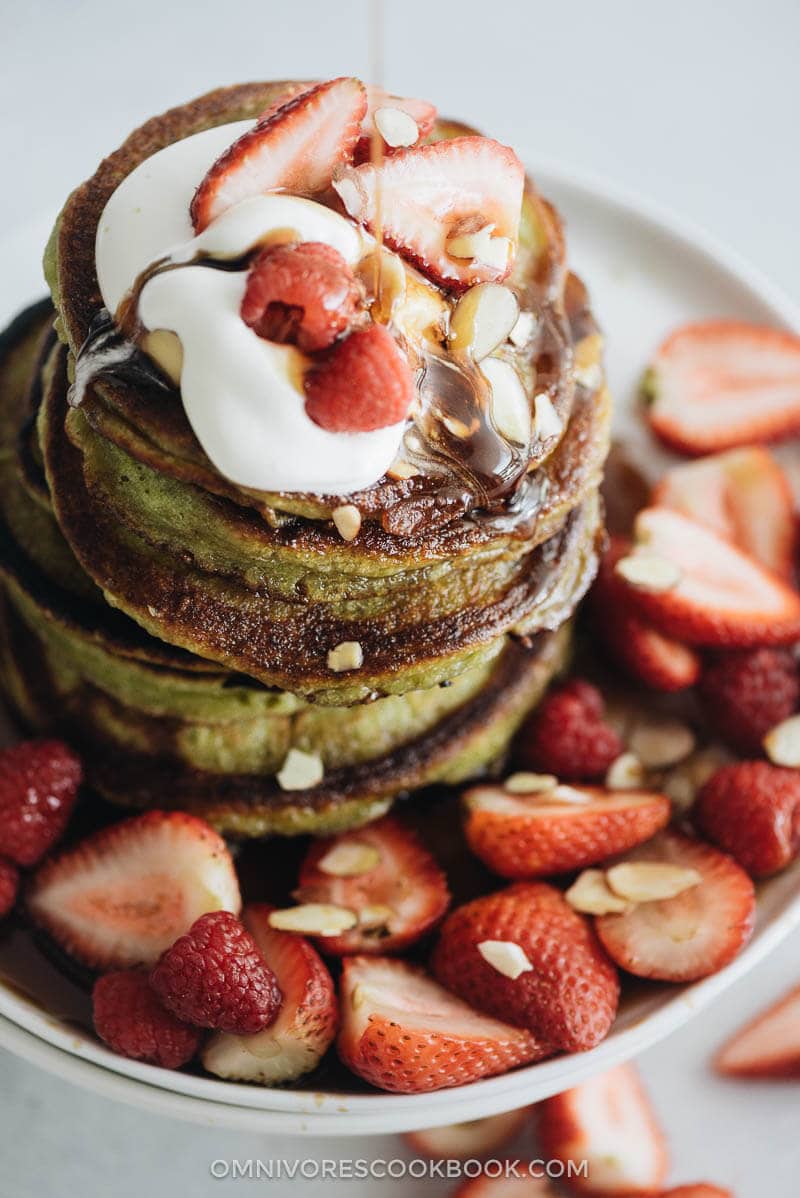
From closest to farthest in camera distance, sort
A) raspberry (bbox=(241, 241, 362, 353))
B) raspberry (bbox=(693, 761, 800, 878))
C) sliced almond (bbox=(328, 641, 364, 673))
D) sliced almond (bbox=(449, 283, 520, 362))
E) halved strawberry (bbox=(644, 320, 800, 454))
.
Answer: raspberry (bbox=(241, 241, 362, 353)) → sliced almond (bbox=(449, 283, 520, 362)) → sliced almond (bbox=(328, 641, 364, 673)) → raspberry (bbox=(693, 761, 800, 878)) → halved strawberry (bbox=(644, 320, 800, 454))

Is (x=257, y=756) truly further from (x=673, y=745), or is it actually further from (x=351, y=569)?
(x=673, y=745)

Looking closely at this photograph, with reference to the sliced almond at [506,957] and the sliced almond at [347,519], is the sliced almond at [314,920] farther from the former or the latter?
the sliced almond at [347,519]

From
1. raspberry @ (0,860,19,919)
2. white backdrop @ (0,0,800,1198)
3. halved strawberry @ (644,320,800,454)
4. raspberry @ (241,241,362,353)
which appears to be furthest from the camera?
white backdrop @ (0,0,800,1198)

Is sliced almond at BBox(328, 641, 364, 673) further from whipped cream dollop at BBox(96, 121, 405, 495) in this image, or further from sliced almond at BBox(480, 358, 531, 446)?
sliced almond at BBox(480, 358, 531, 446)

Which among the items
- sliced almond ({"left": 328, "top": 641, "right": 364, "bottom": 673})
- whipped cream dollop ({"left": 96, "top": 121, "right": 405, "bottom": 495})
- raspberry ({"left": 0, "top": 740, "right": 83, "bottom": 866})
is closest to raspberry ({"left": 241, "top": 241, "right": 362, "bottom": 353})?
whipped cream dollop ({"left": 96, "top": 121, "right": 405, "bottom": 495})

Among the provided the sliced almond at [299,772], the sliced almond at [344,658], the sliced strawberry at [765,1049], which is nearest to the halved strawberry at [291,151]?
the sliced almond at [344,658]

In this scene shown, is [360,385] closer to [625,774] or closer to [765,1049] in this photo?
[625,774]

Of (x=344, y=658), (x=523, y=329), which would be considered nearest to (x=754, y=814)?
(x=344, y=658)
